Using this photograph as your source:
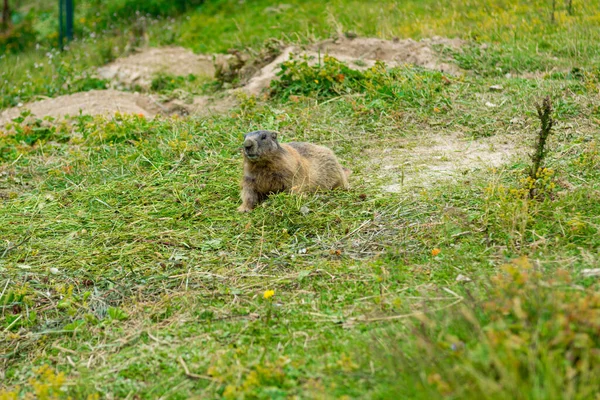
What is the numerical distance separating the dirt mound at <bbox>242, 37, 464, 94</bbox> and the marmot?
3460mm

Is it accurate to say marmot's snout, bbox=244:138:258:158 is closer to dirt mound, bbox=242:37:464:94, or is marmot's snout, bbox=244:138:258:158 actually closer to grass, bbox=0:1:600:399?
grass, bbox=0:1:600:399

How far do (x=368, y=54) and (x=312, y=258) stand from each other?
234 inches

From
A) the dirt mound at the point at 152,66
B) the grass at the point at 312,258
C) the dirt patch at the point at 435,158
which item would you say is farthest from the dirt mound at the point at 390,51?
the dirt patch at the point at 435,158

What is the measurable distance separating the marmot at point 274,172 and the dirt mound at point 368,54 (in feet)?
11.4

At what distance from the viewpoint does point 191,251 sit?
5.74 metres

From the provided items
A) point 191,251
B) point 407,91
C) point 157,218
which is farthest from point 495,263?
point 407,91

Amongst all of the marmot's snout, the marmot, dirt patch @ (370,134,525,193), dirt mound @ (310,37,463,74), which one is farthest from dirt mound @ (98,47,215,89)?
the marmot's snout

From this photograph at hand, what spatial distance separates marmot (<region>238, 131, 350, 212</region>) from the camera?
6445 millimetres

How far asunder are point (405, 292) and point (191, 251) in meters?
1.93

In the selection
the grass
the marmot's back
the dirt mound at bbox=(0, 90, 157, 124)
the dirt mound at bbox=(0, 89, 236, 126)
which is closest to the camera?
the grass

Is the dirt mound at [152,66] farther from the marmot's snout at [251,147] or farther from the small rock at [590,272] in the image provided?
the small rock at [590,272]

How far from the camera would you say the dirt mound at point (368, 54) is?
10.1 meters

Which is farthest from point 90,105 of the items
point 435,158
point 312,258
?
point 312,258

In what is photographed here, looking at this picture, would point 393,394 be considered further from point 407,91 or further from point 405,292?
point 407,91
